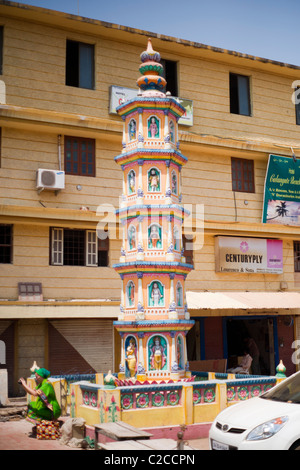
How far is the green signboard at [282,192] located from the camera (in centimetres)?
2391

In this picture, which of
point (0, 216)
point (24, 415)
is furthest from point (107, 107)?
point (24, 415)

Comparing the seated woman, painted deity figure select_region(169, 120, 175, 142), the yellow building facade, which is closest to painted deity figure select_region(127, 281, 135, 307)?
the seated woman

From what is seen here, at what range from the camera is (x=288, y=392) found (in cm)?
922

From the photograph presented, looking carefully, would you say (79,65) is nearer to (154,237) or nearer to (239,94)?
(239,94)

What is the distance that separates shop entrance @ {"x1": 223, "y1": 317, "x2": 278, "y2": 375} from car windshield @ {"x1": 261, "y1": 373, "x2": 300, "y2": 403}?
44.3 ft

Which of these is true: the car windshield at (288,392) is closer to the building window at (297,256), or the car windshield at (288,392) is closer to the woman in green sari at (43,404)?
the woman in green sari at (43,404)

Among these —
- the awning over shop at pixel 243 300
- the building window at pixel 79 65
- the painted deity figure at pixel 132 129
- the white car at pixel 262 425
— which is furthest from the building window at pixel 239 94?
the white car at pixel 262 425

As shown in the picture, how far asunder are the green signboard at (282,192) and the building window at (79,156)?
298 inches

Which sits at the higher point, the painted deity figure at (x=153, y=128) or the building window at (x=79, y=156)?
the building window at (x=79, y=156)

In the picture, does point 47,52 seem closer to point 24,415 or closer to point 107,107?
point 107,107

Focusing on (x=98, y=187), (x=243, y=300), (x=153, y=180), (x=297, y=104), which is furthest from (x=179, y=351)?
(x=297, y=104)

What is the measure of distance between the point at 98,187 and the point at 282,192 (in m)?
8.29

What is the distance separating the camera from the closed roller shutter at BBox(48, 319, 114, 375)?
1944 centimetres
